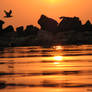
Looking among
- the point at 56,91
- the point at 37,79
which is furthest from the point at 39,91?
the point at 37,79

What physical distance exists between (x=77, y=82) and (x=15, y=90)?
96.5 inches

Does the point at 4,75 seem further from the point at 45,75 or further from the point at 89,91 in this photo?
the point at 89,91

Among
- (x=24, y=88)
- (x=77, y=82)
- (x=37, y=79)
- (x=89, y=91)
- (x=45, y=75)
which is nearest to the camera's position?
(x=89, y=91)

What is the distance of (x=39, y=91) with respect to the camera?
12.4 m

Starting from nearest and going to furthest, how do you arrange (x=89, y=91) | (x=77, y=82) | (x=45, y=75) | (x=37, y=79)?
1. (x=89, y=91)
2. (x=77, y=82)
3. (x=37, y=79)
4. (x=45, y=75)

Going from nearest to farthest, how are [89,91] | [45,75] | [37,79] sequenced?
[89,91], [37,79], [45,75]

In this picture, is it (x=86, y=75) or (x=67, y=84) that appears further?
(x=86, y=75)

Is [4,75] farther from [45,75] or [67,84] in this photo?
[67,84]

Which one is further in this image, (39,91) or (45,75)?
(45,75)

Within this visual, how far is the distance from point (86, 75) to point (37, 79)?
195 centimetres

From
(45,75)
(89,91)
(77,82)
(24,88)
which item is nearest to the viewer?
(89,91)

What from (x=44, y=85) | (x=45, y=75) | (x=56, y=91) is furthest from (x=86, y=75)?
(x=56, y=91)

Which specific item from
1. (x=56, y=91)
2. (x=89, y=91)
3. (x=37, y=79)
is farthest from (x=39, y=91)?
(x=37, y=79)

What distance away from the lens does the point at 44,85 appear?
44.5 feet
